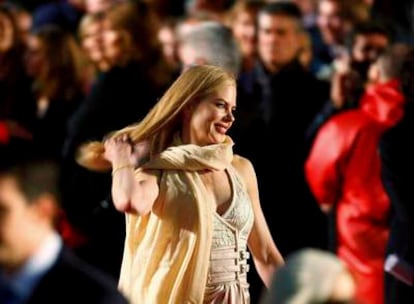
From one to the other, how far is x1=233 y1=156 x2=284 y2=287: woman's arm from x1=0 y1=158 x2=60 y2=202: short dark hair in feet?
8.40

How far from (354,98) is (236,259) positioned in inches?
150

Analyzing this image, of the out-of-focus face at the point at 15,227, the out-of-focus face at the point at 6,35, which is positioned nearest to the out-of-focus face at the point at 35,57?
the out-of-focus face at the point at 6,35

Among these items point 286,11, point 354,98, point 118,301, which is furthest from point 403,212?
point 118,301

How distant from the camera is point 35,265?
5.54m

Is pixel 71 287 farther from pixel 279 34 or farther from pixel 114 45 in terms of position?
pixel 279 34

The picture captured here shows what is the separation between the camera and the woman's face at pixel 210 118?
8.14 meters

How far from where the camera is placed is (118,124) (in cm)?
1091

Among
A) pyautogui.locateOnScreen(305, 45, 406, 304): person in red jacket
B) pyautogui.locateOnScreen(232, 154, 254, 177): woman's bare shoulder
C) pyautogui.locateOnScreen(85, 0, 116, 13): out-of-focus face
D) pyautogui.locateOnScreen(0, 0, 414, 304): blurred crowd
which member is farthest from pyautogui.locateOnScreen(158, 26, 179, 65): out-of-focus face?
pyautogui.locateOnScreen(232, 154, 254, 177): woman's bare shoulder

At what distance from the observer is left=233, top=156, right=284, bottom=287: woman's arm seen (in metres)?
8.30

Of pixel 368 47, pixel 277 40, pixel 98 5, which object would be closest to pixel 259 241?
pixel 368 47

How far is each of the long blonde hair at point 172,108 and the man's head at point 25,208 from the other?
228cm

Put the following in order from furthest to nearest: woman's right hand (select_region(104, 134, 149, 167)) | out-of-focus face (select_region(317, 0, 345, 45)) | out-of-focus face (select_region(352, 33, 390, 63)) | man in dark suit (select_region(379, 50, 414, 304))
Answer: out-of-focus face (select_region(317, 0, 345, 45)) → out-of-focus face (select_region(352, 33, 390, 63)) → man in dark suit (select_region(379, 50, 414, 304)) → woman's right hand (select_region(104, 134, 149, 167))

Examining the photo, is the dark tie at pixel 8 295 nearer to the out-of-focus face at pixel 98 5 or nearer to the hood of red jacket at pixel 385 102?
the hood of red jacket at pixel 385 102

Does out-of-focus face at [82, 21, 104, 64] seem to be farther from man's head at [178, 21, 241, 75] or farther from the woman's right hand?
the woman's right hand
